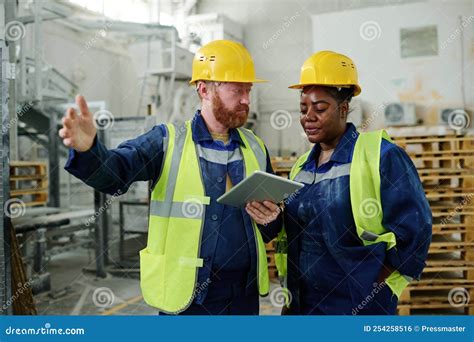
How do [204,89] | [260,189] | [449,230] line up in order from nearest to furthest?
[260,189]
[204,89]
[449,230]

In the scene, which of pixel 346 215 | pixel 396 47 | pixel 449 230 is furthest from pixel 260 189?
pixel 396 47

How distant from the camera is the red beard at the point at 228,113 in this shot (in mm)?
2184

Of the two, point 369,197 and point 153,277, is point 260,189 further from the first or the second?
point 153,277

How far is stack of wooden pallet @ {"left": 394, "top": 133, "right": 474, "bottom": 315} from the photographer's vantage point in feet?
13.6

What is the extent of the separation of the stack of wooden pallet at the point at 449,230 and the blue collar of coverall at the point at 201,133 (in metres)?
2.47

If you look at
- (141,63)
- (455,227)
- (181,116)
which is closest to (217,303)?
(455,227)

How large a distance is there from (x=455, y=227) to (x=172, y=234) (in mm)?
3334

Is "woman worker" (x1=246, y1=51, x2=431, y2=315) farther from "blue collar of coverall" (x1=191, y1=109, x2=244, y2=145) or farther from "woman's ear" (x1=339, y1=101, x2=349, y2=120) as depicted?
"blue collar of coverall" (x1=191, y1=109, x2=244, y2=145)

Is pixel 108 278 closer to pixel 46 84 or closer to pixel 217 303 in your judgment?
pixel 46 84

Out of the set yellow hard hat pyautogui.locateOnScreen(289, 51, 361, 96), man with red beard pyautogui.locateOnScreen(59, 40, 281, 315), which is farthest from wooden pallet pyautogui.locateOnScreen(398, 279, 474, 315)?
yellow hard hat pyautogui.locateOnScreen(289, 51, 361, 96)

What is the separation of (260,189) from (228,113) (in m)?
0.55

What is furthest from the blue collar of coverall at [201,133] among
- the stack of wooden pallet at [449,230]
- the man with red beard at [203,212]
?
the stack of wooden pallet at [449,230]

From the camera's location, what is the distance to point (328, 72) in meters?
2.18

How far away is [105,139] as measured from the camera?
620 centimetres
